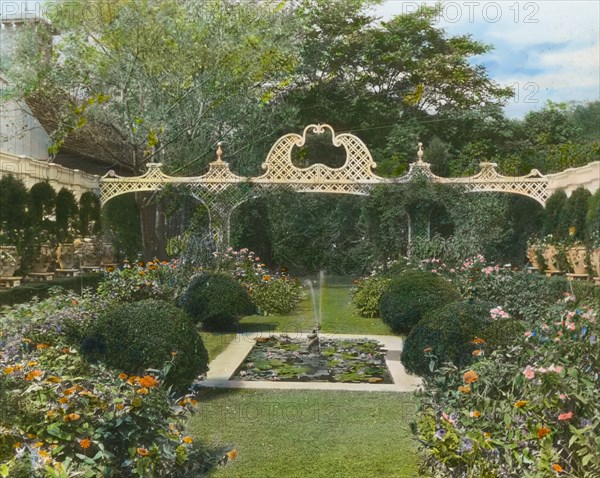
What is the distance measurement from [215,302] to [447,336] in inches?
198

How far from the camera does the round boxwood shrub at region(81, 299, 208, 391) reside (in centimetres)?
527

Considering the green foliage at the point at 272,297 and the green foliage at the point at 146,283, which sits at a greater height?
the green foliage at the point at 146,283

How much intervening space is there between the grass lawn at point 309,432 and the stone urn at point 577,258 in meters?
6.57

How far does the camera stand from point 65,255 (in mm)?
12297

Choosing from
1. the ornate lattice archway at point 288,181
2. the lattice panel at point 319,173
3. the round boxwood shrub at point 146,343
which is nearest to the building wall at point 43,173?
the ornate lattice archway at point 288,181

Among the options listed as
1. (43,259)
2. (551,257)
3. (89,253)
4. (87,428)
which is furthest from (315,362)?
(89,253)

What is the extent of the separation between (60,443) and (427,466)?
205 cm

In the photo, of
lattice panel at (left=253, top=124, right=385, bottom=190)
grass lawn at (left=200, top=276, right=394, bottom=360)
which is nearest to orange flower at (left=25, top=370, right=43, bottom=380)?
grass lawn at (left=200, top=276, right=394, bottom=360)

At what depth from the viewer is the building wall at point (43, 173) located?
39.5ft

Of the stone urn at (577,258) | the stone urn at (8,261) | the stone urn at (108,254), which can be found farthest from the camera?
the stone urn at (108,254)

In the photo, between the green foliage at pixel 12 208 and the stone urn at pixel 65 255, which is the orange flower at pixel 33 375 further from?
the stone urn at pixel 65 255

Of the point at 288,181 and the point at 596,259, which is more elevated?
the point at 288,181

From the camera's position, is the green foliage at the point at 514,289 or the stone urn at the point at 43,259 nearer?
the green foliage at the point at 514,289

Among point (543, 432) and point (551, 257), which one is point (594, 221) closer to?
point (551, 257)
